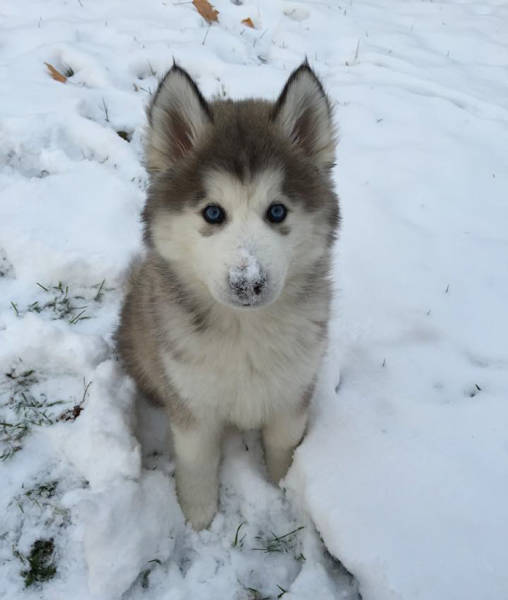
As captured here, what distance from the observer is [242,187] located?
1.68 meters

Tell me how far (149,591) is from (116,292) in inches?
64.2

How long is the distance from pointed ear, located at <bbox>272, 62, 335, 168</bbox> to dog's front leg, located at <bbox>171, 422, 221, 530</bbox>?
1.14 m

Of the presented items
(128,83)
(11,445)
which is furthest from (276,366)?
(128,83)

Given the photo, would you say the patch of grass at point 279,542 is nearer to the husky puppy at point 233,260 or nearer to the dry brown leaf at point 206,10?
the husky puppy at point 233,260

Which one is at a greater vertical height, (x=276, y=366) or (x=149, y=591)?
(x=276, y=366)

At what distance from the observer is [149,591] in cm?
201

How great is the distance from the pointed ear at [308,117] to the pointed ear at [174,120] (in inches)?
10.6

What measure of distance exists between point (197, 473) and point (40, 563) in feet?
2.24

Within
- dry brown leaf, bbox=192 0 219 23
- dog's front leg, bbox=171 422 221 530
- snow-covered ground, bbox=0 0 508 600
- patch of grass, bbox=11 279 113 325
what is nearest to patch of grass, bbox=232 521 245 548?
snow-covered ground, bbox=0 0 508 600

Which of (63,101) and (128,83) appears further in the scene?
(128,83)

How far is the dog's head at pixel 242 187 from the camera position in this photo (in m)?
1.62

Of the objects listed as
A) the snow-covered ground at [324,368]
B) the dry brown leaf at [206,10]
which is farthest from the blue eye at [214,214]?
the dry brown leaf at [206,10]

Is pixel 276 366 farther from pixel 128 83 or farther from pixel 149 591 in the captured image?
pixel 128 83

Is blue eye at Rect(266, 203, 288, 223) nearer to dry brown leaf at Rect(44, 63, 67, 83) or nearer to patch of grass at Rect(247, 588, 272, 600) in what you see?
→ patch of grass at Rect(247, 588, 272, 600)
